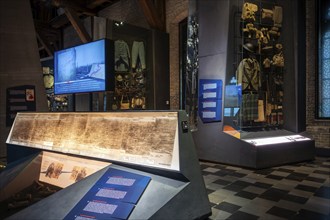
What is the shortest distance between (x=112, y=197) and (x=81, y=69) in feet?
9.49

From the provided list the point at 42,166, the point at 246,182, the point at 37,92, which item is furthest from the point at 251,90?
the point at 37,92

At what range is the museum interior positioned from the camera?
210cm

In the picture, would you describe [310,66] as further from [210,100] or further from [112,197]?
[112,197]

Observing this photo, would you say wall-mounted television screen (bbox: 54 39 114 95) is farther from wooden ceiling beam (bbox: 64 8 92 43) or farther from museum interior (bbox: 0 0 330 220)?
wooden ceiling beam (bbox: 64 8 92 43)

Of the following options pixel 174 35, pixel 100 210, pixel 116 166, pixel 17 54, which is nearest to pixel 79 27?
pixel 17 54

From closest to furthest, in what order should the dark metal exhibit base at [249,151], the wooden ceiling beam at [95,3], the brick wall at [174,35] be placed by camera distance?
1. the dark metal exhibit base at [249,151]
2. the brick wall at [174,35]
3. the wooden ceiling beam at [95,3]

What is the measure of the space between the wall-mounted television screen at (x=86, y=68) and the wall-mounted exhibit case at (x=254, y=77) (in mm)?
Result: 2424

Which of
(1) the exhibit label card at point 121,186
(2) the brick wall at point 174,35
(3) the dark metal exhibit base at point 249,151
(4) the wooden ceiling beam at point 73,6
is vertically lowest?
(3) the dark metal exhibit base at point 249,151

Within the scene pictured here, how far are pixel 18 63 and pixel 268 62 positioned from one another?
5.98 m

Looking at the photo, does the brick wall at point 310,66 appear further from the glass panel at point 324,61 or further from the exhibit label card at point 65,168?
the exhibit label card at point 65,168

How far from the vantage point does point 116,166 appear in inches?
89.9

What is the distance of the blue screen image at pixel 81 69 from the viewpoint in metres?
3.97

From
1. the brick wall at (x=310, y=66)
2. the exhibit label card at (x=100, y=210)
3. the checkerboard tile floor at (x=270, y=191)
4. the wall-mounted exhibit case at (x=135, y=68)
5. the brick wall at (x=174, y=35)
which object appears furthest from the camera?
the brick wall at (x=174, y=35)

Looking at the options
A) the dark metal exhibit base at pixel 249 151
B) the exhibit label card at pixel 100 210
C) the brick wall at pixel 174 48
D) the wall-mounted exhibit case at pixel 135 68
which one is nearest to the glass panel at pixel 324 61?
the dark metal exhibit base at pixel 249 151
